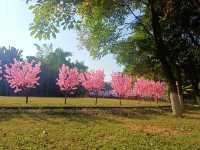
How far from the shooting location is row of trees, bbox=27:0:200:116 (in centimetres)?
2323

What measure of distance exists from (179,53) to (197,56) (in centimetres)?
Result: 197

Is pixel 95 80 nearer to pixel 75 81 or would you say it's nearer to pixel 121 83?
pixel 121 83

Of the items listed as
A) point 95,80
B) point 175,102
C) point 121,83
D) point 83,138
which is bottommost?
point 83,138

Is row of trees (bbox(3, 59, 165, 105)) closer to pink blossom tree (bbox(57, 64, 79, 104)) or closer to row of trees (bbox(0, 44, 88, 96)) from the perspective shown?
pink blossom tree (bbox(57, 64, 79, 104))

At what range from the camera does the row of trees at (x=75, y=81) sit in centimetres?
5159

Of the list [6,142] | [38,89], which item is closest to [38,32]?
[6,142]

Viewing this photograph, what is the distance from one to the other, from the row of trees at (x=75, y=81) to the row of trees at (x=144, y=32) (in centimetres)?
872

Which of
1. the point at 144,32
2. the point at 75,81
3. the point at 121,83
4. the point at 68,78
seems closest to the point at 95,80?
the point at 121,83

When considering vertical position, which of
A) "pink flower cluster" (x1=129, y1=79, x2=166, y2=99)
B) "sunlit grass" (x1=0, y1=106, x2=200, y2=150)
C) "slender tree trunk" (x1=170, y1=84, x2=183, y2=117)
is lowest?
"sunlit grass" (x1=0, y1=106, x2=200, y2=150)

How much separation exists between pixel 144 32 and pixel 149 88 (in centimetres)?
2790

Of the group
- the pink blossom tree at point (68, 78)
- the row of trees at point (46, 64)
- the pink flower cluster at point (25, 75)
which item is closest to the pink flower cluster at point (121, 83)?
the pink blossom tree at point (68, 78)

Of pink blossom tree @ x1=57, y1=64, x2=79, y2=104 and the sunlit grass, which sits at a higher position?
pink blossom tree @ x1=57, y1=64, x2=79, y2=104

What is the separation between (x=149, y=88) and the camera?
66.4 meters

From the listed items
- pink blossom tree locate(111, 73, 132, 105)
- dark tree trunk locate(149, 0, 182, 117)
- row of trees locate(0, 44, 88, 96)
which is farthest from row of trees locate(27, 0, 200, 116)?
row of trees locate(0, 44, 88, 96)
